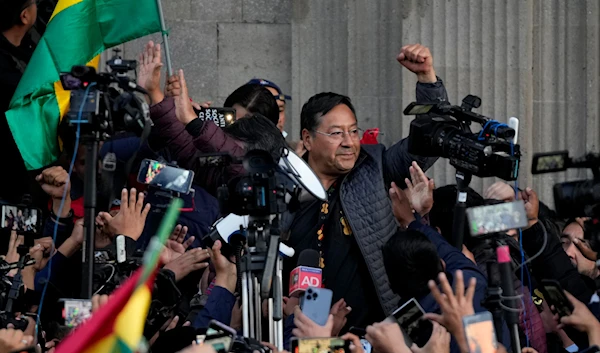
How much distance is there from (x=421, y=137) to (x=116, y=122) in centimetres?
157

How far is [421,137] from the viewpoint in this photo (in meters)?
7.67

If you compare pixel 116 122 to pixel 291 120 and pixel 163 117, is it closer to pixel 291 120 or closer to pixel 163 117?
pixel 163 117

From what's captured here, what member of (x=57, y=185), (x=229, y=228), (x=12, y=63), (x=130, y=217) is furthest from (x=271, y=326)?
(x=12, y=63)

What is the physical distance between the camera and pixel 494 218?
21.9ft

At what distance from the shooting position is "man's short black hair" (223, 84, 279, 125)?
30.2 ft

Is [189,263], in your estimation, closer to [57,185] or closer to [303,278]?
[303,278]

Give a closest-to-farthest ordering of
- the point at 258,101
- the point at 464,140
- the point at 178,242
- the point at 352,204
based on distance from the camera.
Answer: the point at 464,140
the point at 352,204
the point at 178,242
the point at 258,101

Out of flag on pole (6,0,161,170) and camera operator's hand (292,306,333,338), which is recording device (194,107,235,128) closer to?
flag on pole (6,0,161,170)

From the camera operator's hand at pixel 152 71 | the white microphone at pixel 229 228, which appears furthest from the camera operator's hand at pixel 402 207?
the camera operator's hand at pixel 152 71

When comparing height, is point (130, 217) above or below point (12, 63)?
below

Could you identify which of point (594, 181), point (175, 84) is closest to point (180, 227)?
A: point (175, 84)

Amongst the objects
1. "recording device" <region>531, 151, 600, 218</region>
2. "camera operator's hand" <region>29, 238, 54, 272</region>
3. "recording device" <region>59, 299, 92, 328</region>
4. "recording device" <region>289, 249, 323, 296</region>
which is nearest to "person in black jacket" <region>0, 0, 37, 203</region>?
"camera operator's hand" <region>29, 238, 54, 272</region>

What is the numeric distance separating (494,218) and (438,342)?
61cm

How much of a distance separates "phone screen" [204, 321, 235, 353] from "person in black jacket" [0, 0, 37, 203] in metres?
2.89
